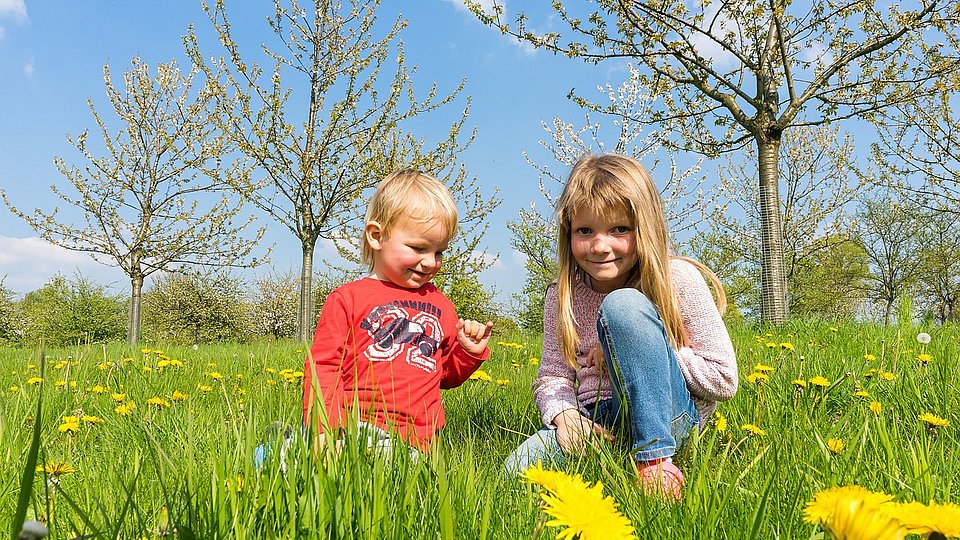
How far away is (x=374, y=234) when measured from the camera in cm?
233

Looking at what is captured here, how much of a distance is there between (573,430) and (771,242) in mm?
7025

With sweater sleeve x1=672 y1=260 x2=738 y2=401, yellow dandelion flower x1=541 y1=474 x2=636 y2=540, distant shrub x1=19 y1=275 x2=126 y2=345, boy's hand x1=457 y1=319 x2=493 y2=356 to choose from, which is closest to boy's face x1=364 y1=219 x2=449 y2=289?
boy's hand x1=457 y1=319 x2=493 y2=356

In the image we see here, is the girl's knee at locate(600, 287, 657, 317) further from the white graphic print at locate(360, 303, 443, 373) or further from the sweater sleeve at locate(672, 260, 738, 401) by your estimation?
the white graphic print at locate(360, 303, 443, 373)

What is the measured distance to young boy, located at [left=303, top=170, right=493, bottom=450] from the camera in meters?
2.18

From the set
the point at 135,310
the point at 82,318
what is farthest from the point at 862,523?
the point at 82,318

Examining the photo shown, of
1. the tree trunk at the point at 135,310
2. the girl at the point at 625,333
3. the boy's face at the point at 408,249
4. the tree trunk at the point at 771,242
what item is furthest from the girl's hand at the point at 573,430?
the tree trunk at the point at 135,310

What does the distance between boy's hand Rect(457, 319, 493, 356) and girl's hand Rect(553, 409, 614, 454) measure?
361 mm

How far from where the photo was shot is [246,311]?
30.4m

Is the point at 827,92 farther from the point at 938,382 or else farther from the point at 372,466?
the point at 372,466

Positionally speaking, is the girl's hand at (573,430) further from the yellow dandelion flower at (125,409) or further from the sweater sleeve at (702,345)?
the yellow dandelion flower at (125,409)

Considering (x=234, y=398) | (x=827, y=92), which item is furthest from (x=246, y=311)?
(x=234, y=398)

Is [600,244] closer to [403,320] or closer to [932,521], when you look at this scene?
[403,320]

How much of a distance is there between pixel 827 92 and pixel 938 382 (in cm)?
626

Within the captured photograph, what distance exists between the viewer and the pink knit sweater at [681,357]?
2.03 m
